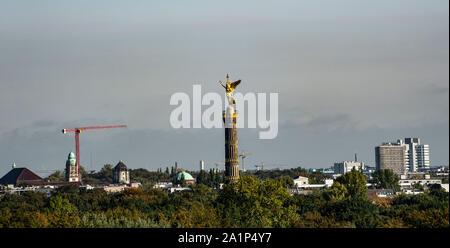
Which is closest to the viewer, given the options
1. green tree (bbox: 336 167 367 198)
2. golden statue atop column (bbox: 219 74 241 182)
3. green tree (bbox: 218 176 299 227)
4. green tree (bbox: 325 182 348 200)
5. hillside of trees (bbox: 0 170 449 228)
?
hillside of trees (bbox: 0 170 449 228)

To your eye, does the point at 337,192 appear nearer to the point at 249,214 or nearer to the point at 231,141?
the point at 231,141

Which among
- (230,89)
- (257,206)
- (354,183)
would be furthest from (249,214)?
(354,183)

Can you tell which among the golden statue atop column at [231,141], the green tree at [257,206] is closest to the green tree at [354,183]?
the golden statue atop column at [231,141]

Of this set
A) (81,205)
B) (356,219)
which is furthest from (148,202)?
(356,219)

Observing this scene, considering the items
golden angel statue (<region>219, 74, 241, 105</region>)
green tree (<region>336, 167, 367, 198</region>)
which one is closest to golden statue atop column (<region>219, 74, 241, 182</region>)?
golden angel statue (<region>219, 74, 241, 105</region>)

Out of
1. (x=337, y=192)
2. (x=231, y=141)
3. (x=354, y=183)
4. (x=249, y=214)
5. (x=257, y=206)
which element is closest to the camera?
(x=249, y=214)

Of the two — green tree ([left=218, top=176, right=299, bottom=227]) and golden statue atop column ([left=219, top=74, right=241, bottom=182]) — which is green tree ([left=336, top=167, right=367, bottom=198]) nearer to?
golden statue atop column ([left=219, top=74, right=241, bottom=182])

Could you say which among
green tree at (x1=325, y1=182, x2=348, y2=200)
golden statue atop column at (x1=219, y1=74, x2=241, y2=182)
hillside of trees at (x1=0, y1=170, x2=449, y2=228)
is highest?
golden statue atop column at (x1=219, y1=74, x2=241, y2=182)

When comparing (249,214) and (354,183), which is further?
(354,183)

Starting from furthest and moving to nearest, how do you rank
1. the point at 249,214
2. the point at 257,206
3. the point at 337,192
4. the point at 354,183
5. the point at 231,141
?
1. the point at 354,183
2. the point at 337,192
3. the point at 231,141
4. the point at 257,206
5. the point at 249,214

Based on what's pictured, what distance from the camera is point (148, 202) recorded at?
423ft
